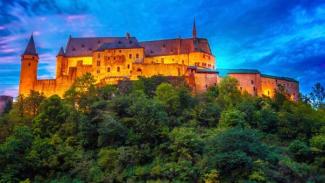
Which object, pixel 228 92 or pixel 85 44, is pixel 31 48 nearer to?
pixel 85 44

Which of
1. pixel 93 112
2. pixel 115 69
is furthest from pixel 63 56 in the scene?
pixel 93 112

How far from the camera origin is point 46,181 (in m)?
Answer: 43.1

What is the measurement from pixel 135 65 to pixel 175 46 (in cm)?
1113

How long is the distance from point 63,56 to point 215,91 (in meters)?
30.0

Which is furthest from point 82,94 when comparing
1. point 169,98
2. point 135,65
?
point 135,65

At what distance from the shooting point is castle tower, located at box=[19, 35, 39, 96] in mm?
74781

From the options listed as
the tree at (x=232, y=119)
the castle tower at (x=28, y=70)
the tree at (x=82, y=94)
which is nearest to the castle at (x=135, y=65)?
the castle tower at (x=28, y=70)

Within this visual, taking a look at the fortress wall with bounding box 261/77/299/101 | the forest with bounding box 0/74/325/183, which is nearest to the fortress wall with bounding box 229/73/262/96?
the fortress wall with bounding box 261/77/299/101

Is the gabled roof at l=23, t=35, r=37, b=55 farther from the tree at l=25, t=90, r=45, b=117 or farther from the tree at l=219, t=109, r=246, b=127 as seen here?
the tree at l=219, t=109, r=246, b=127

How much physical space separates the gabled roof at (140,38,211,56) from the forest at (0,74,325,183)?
21.2 meters

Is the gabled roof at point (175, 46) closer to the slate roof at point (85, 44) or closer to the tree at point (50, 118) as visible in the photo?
the slate roof at point (85, 44)

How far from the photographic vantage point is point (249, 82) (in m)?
72.4

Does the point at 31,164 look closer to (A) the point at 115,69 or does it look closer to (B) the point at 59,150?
(B) the point at 59,150

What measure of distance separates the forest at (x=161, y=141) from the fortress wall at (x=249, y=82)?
12.6m
